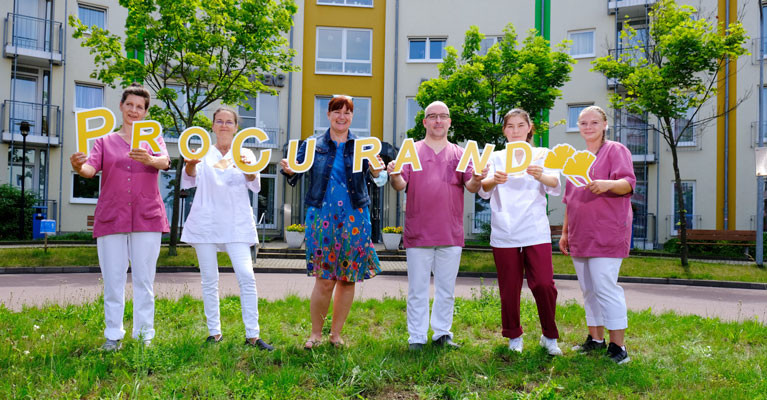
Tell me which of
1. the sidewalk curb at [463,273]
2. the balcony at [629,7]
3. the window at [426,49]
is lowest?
the sidewalk curb at [463,273]

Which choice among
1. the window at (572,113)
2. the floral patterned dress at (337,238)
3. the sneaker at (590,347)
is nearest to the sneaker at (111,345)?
the floral patterned dress at (337,238)

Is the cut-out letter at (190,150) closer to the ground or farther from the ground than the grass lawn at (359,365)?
farther from the ground

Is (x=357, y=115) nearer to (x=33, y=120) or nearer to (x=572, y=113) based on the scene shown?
(x=572, y=113)

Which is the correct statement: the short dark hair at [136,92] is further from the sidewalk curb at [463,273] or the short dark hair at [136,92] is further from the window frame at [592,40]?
the window frame at [592,40]

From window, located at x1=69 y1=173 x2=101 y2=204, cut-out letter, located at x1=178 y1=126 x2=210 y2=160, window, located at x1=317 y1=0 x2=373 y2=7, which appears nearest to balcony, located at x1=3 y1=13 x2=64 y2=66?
window, located at x1=69 y1=173 x2=101 y2=204

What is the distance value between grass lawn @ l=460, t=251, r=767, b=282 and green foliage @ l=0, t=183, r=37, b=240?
1646 centimetres

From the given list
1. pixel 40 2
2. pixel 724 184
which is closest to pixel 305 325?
pixel 724 184

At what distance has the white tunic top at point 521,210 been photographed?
4.56 meters

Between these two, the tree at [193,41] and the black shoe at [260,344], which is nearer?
the black shoe at [260,344]

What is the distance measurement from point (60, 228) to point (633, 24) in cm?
2552

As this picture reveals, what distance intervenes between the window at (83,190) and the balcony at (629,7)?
74.8 feet

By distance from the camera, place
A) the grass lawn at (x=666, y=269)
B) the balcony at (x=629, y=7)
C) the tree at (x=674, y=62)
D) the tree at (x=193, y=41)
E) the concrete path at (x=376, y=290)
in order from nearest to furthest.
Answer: the concrete path at (x=376, y=290) → the grass lawn at (x=666, y=269) → the tree at (x=193, y=41) → the tree at (x=674, y=62) → the balcony at (x=629, y=7)

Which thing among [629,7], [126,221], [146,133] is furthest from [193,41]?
[629,7]

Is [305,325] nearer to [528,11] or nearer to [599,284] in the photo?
[599,284]
